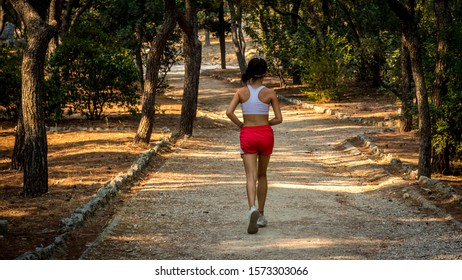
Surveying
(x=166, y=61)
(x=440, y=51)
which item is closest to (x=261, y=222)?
(x=440, y=51)

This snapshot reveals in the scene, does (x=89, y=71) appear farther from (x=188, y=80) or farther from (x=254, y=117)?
(x=254, y=117)

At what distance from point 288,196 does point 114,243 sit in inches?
149

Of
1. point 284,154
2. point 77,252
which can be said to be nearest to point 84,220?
point 77,252

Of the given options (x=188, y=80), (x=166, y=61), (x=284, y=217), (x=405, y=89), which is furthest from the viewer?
(x=166, y=61)

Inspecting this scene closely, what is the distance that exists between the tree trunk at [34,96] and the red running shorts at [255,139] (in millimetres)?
4076

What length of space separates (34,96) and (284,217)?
167 inches

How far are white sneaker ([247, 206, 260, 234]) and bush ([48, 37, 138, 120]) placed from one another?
13.5m

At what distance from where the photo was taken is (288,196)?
1146cm

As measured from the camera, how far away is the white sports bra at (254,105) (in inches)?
334

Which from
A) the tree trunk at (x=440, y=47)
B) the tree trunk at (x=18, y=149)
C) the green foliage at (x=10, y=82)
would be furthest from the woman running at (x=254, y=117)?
the green foliage at (x=10, y=82)

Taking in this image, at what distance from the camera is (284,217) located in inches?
383

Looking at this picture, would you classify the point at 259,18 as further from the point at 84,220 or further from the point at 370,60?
the point at 84,220

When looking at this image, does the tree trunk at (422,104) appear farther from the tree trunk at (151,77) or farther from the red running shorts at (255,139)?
the tree trunk at (151,77)

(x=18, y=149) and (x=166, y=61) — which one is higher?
(x=166, y=61)
